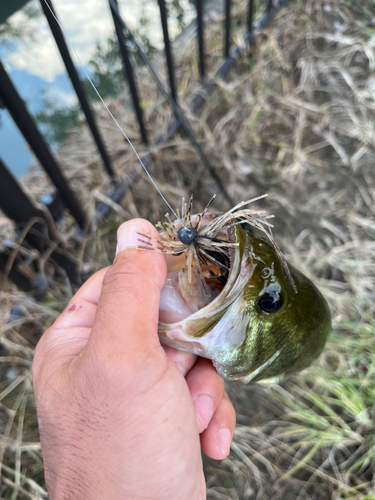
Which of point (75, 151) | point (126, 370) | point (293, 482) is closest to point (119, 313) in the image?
point (126, 370)

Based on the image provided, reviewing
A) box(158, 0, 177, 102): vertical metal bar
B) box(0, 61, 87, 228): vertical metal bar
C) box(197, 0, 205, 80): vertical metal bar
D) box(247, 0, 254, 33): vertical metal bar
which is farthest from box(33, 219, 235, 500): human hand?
box(247, 0, 254, 33): vertical metal bar

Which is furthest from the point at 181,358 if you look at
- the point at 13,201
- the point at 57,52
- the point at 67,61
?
the point at 57,52

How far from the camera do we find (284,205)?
129 inches

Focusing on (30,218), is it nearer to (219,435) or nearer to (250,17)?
(219,435)

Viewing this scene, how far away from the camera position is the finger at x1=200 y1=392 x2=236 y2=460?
4.99 feet

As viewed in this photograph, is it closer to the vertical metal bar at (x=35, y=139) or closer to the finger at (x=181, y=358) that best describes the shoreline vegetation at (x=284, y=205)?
the vertical metal bar at (x=35, y=139)

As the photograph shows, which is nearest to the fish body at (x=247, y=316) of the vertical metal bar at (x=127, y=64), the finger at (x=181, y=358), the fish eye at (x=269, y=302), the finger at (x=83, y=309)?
the fish eye at (x=269, y=302)

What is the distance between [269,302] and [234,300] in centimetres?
14

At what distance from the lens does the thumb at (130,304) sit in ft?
3.30

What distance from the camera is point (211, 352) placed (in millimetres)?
1229

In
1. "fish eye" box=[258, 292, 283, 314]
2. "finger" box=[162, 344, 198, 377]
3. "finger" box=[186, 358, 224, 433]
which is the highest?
"fish eye" box=[258, 292, 283, 314]

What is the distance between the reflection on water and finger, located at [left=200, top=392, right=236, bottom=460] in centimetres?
417

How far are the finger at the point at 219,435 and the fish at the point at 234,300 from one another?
335 millimetres

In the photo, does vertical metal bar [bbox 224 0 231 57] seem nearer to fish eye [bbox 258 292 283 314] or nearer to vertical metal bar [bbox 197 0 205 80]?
vertical metal bar [bbox 197 0 205 80]
